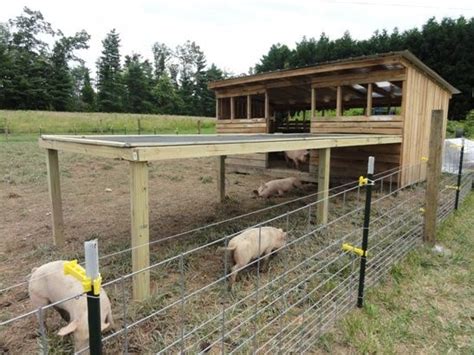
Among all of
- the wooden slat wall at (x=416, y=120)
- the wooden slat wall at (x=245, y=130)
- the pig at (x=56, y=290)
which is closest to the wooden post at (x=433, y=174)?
the wooden slat wall at (x=416, y=120)

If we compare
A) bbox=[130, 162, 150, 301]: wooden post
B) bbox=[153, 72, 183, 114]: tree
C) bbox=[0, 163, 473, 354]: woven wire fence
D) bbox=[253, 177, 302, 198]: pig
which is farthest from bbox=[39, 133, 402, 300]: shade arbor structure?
bbox=[153, 72, 183, 114]: tree

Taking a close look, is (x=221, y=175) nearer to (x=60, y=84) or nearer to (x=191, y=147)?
(x=191, y=147)

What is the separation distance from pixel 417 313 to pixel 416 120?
5.56 metres

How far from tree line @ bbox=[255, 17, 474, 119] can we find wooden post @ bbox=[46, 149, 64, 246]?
27677mm

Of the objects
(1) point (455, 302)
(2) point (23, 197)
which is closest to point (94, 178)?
(2) point (23, 197)

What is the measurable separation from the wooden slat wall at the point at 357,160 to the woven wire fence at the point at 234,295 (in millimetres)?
2643

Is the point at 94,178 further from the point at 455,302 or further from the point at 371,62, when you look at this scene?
the point at 455,302

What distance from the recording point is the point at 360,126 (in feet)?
23.1

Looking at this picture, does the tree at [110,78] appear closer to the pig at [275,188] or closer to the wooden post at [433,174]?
the pig at [275,188]

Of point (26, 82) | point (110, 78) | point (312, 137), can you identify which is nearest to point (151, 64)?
point (110, 78)

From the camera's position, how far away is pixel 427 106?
7.79 meters

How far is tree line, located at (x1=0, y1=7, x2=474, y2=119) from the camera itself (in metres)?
27.6

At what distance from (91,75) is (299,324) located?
66298mm

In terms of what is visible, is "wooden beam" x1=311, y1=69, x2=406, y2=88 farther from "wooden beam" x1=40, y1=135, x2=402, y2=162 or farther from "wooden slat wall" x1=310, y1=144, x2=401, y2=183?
"wooden beam" x1=40, y1=135, x2=402, y2=162
